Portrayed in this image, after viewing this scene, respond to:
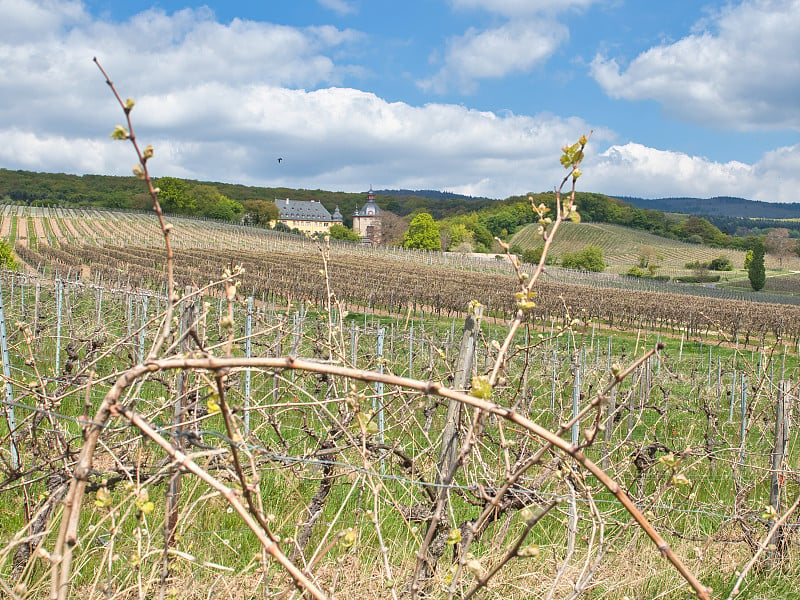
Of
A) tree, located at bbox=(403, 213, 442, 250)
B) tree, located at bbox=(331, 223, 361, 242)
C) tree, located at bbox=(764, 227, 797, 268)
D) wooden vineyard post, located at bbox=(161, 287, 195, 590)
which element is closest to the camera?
wooden vineyard post, located at bbox=(161, 287, 195, 590)

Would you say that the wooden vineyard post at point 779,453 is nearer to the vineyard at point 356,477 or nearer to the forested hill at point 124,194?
the vineyard at point 356,477

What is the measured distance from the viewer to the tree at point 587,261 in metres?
64.7

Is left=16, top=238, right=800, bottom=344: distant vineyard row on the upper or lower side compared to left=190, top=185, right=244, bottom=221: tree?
lower

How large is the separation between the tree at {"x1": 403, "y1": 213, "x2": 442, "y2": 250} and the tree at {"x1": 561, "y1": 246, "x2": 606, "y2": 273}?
16.6 metres

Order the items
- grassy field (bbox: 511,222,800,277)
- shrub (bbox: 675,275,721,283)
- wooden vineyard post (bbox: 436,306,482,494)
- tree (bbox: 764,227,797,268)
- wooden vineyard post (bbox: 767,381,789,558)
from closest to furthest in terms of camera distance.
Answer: wooden vineyard post (bbox: 436,306,482,494)
wooden vineyard post (bbox: 767,381,789,558)
shrub (bbox: 675,275,721,283)
grassy field (bbox: 511,222,800,277)
tree (bbox: 764,227,797,268)

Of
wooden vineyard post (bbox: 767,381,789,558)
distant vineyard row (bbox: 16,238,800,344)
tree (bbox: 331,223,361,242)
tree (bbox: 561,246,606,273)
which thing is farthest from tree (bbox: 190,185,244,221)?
wooden vineyard post (bbox: 767,381,789,558)

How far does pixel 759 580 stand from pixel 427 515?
2.07m

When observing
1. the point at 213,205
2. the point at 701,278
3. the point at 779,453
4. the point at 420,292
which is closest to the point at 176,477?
the point at 779,453

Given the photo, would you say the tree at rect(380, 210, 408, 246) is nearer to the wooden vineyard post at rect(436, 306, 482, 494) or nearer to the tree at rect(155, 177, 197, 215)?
the tree at rect(155, 177, 197, 215)

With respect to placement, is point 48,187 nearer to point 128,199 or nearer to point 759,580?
point 128,199

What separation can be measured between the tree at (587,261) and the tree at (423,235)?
16.6 metres

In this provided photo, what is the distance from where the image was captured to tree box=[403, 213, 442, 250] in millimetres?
76562

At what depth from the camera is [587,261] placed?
65125mm

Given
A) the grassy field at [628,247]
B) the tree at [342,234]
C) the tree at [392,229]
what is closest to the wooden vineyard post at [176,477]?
the grassy field at [628,247]
